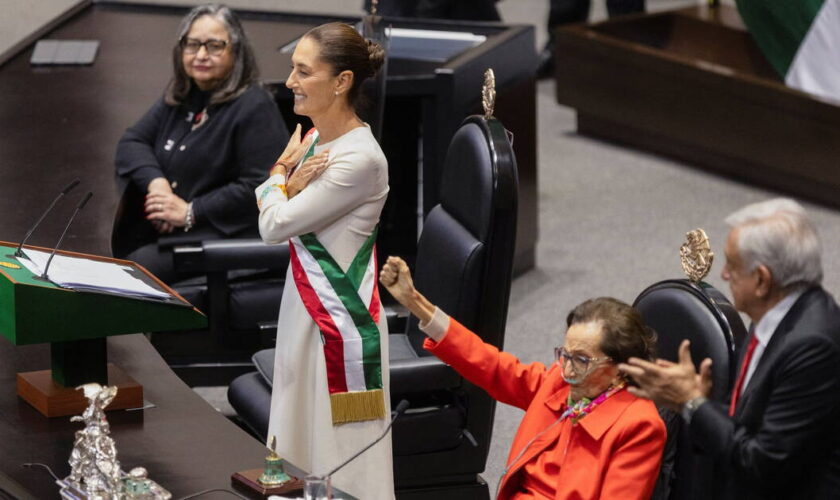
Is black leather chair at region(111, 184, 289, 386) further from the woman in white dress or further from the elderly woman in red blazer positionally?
the elderly woman in red blazer

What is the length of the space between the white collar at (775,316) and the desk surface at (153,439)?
0.92 metres

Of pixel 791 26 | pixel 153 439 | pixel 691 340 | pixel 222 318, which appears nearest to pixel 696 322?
pixel 691 340

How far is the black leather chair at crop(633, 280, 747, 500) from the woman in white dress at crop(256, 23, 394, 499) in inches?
22.3

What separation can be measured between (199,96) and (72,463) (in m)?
1.97

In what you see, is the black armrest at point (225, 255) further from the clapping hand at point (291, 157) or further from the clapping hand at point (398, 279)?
the clapping hand at point (398, 279)

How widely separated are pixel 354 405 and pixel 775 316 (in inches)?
41.3

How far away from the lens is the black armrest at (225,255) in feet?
12.5

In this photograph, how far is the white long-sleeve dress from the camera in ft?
9.17

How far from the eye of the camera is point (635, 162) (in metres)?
7.15

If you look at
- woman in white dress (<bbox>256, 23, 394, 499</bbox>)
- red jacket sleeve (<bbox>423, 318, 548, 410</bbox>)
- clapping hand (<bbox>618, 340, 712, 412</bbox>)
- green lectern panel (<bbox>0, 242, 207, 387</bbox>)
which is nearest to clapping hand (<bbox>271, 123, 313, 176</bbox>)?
woman in white dress (<bbox>256, 23, 394, 499</bbox>)

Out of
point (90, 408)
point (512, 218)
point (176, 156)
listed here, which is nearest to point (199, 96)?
point (176, 156)

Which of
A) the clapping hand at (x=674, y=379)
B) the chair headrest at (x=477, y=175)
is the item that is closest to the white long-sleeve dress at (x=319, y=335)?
the chair headrest at (x=477, y=175)

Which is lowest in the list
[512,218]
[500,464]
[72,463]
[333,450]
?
[500,464]

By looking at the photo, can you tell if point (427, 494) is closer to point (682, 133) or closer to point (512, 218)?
point (512, 218)
